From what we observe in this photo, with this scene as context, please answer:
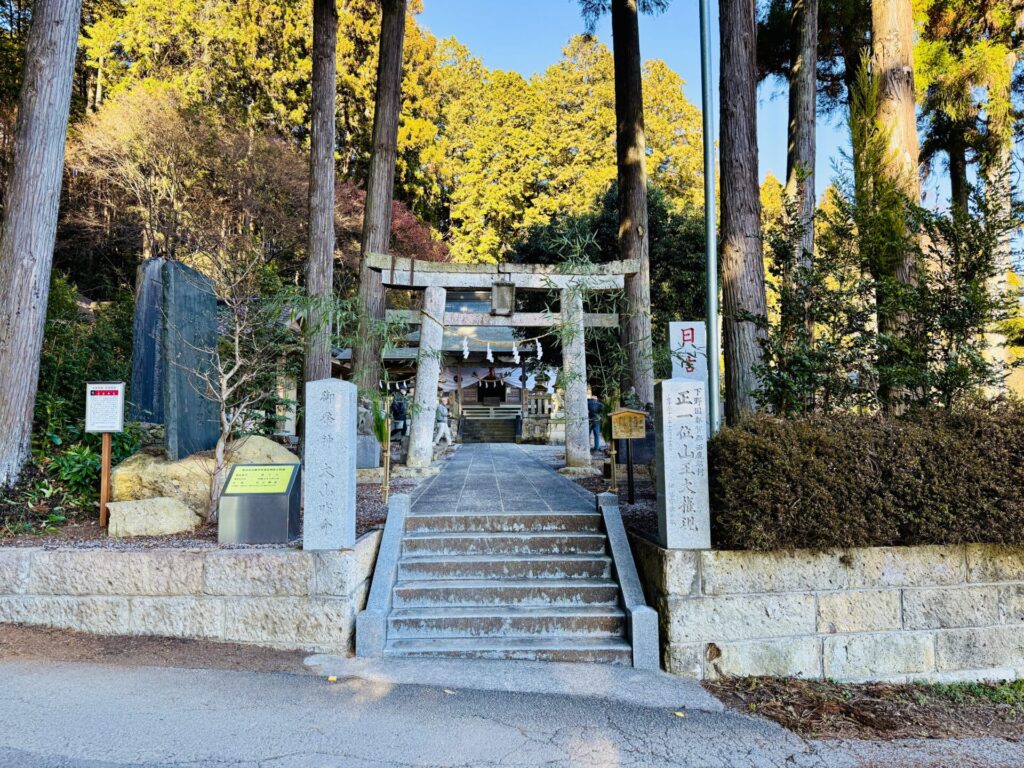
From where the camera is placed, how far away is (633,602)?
401 centimetres

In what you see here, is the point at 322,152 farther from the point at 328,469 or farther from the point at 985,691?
the point at 985,691

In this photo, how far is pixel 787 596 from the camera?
153 inches

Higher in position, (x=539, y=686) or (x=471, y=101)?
(x=471, y=101)

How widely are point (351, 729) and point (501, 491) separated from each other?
11.7 feet

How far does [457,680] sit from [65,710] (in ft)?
6.58

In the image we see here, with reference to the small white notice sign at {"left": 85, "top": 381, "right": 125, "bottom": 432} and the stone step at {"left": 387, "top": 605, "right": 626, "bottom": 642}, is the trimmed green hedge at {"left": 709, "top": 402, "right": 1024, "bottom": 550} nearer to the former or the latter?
the stone step at {"left": 387, "top": 605, "right": 626, "bottom": 642}

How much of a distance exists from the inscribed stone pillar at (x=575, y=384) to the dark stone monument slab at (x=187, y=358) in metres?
4.58

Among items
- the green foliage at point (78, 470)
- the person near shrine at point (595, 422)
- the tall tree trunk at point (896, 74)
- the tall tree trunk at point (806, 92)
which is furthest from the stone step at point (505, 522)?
the tall tree trunk at point (806, 92)

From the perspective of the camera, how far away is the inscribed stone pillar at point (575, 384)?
332 inches

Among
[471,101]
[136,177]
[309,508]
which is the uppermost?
[471,101]

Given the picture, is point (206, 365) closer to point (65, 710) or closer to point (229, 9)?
point (65, 710)

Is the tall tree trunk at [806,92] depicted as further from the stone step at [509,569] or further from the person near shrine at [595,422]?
the stone step at [509,569]

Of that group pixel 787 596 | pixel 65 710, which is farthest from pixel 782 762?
pixel 65 710

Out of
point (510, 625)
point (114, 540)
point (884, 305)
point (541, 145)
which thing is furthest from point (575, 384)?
point (541, 145)
